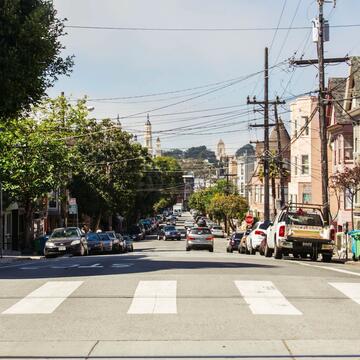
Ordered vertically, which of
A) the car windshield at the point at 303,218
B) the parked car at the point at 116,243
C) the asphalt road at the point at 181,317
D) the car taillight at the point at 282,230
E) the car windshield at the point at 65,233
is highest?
the car windshield at the point at 303,218

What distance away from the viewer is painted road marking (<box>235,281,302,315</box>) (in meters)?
10.6

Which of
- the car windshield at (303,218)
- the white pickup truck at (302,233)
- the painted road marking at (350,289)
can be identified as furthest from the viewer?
the car windshield at (303,218)

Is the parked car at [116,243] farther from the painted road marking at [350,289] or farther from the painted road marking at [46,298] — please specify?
the painted road marking at [350,289]

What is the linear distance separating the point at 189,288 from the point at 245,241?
2729cm

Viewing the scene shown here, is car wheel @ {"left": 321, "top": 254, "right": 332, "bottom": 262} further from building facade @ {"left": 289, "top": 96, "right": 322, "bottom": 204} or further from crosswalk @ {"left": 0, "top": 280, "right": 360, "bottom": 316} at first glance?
building facade @ {"left": 289, "top": 96, "right": 322, "bottom": 204}

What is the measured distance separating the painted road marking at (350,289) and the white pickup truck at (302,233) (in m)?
13.7

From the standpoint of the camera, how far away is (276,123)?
51531 mm

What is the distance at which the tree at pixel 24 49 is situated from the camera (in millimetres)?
19938

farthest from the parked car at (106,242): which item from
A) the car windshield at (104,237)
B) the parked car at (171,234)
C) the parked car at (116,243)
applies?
the parked car at (171,234)

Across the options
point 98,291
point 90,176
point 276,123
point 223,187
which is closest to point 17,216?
point 90,176

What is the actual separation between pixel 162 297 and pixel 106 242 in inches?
1270

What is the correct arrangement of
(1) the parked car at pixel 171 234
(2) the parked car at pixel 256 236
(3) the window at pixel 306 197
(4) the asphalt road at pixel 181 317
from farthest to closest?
(1) the parked car at pixel 171 234 → (3) the window at pixel 306 197 → (2) the parked car at pixel 256 236 → (4) the asphalt road at pixel 181 317

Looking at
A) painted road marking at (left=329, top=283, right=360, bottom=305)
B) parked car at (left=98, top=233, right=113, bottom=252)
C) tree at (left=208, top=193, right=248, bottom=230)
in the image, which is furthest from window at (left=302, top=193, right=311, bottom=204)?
painted road marking at (left=329, top=283, right=360, bottom=305)

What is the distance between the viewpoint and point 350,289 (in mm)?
12969
